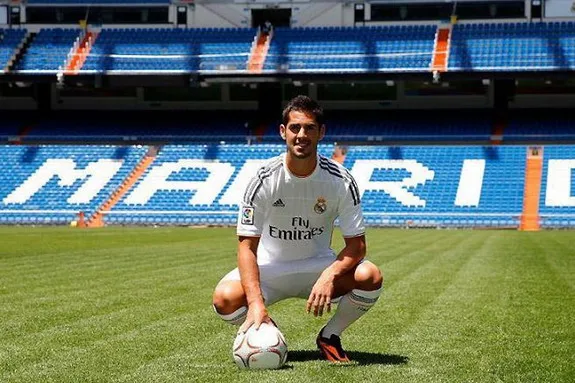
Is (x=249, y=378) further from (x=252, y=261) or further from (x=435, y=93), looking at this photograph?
(x=435, y=93)

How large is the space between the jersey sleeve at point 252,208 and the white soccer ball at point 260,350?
2.43 feet

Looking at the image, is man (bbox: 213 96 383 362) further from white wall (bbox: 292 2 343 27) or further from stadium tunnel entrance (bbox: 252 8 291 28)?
stadium tunnel entrance (bbox: 252 8 291 28)

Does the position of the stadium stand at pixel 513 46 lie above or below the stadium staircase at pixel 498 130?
above

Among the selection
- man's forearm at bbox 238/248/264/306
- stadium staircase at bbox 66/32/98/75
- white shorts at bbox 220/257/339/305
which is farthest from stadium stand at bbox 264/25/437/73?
man's forearm at bbox 238/248/264/306

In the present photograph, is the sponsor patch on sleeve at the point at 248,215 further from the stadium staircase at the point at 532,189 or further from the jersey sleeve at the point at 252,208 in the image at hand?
the stadium staircase at the point at 532,189

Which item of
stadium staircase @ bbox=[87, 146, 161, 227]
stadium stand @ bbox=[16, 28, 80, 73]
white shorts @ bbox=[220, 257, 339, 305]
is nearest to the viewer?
white shorts @ bbox=[220, 257, 339, 305]

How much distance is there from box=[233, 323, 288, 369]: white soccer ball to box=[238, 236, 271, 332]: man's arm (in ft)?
0.25

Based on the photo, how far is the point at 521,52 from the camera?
4688 cm

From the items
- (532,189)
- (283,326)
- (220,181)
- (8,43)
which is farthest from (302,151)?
(8,43)

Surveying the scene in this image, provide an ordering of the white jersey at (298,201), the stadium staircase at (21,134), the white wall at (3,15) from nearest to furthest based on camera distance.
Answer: the white jersey at (298,201)
the stadium staircase at (21,134)
the white wall at (3,15)

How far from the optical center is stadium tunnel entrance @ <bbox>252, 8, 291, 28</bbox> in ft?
171

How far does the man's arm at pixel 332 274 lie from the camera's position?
6492mm

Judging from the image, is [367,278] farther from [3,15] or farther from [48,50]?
[3,15]

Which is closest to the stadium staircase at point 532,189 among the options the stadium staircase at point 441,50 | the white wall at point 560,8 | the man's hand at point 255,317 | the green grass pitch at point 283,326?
the stadium staircase at point 441,50
